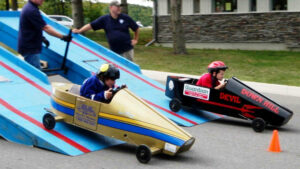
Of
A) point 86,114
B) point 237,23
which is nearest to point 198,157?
point 86,114

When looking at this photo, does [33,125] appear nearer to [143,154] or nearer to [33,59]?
[143,154]

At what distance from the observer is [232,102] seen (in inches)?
356

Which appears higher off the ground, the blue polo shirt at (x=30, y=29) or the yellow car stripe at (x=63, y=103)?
the blue polo shirt at (x=30, y=29)

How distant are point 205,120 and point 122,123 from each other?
3069mm

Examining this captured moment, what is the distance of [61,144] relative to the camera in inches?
283

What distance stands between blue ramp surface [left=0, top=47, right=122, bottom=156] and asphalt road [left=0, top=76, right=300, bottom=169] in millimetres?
139

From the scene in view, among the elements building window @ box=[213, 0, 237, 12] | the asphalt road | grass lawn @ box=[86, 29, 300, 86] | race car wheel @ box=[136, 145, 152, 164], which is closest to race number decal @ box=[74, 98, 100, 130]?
the asphalt road

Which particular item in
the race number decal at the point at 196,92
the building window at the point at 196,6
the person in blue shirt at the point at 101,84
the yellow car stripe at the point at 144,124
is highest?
the building window at the point at 196,6

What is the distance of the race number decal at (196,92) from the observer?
940cm

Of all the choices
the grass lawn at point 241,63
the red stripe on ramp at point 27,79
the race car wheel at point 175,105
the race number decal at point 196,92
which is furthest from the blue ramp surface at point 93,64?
the grass lawn at point 241,63

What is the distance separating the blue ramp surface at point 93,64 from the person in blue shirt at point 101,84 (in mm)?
2288

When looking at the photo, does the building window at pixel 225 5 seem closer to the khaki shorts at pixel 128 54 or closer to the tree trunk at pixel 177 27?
the tree trunk at pixel 177 27

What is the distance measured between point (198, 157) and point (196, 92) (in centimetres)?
264

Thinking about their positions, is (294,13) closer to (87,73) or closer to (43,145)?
(87,73)
